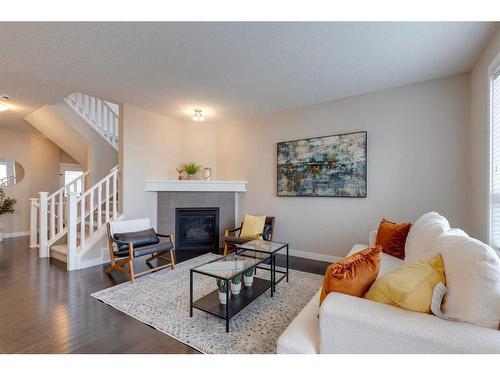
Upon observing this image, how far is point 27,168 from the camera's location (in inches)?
241

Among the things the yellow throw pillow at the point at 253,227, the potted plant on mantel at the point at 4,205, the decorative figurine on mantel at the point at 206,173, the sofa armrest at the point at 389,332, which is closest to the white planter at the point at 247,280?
the sofa armrest at the point at 389,332

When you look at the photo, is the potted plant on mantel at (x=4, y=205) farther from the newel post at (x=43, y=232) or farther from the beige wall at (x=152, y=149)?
the beige wall at (x=152, y=149)

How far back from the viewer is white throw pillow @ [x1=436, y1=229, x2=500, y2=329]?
1.03 metres

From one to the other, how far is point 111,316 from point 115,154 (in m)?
3.94

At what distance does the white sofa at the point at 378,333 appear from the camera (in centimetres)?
98

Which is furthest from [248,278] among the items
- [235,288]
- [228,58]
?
[228,58]

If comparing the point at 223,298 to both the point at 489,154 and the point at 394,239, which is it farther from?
the point at 489,154

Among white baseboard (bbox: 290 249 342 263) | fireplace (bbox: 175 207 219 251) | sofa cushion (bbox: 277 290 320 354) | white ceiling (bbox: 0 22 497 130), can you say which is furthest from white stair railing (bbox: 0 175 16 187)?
sofa cushion (bbox: 277 290 320 354)

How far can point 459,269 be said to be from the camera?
46.8 inches

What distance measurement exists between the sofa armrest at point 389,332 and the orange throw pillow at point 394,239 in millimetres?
1710

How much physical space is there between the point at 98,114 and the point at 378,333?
235 inches

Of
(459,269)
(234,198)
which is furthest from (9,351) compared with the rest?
(234,198)

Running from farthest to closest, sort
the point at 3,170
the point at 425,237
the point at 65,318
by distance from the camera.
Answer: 1. the point at 3,170
2. the point at 65,318
3. the point at 425,237
